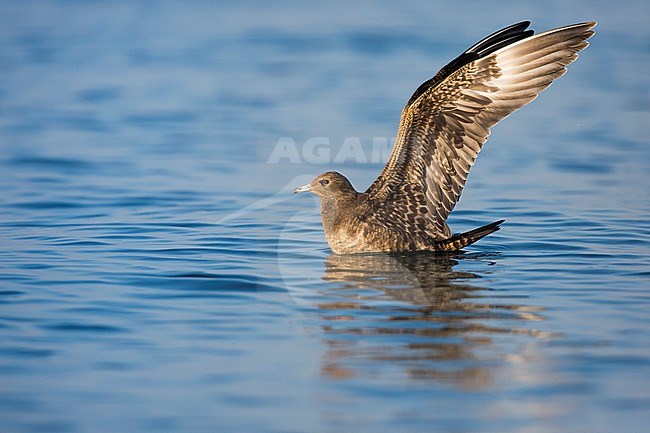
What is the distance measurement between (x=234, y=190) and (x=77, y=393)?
5.90m

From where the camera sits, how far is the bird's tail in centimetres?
846

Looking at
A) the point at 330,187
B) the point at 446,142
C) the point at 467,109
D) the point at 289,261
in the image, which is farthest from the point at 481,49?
the point at 289,261

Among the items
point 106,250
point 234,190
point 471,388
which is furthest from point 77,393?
point 234,190

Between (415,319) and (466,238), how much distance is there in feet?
6.31

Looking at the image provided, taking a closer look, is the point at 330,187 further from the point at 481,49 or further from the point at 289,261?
the point at 481,49

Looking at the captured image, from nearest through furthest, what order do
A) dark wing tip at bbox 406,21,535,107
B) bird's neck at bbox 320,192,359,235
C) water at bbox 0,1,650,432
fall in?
water at bbox 0,1,650,432
dark wing tip at bbox 406,21,535,107
bird's neck at bbox 320,192,359,235

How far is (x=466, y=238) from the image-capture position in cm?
860

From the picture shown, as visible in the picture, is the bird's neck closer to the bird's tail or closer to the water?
the water

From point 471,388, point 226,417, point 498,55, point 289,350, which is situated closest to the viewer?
point 226,417

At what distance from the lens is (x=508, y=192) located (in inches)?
446

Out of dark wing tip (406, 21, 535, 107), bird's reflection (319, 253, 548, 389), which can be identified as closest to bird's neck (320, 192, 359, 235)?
bird's reflection (319, 253, 548, 389)

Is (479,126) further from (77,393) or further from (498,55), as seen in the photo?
(77,393)

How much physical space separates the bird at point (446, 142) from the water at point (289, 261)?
26cm

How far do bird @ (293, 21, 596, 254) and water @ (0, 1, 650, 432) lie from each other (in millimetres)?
257
